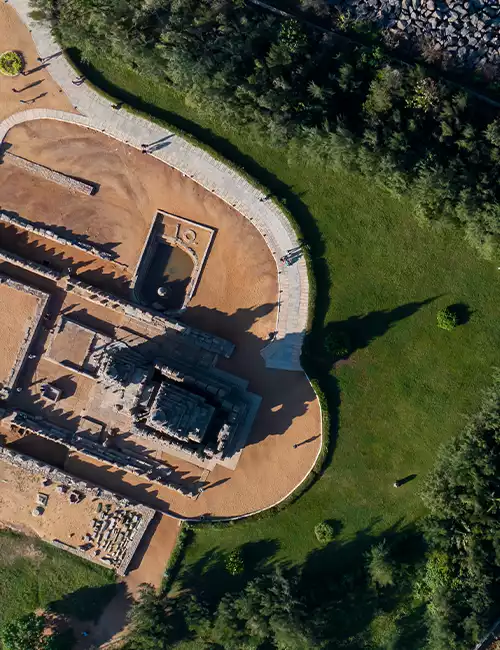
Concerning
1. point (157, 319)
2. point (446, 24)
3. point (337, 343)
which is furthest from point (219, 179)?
point (446, 24)

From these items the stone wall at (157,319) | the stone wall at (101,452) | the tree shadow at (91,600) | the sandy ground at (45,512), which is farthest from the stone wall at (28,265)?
the tree shadow at (91,600)

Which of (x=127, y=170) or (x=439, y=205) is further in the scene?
(x=127, y=170)

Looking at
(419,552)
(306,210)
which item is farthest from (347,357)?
(419,552)

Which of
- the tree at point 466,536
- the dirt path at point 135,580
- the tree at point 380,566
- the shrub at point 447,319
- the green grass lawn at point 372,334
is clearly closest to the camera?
the tree at point 466,536

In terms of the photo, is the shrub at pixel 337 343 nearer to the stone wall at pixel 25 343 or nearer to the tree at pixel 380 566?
the tree at pixel 380 566

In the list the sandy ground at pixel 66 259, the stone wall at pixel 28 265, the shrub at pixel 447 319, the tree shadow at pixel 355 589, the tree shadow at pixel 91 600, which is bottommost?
the tree shadow at pixel 91 600

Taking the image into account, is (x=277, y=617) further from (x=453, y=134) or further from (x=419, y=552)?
(x=453, y=134)

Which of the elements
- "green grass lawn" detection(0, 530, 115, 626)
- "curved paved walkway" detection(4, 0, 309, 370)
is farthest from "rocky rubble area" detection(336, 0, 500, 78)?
"green grass lawn" detection(0, 530, 115, 626)
